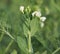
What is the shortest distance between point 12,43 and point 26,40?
0.42 metres

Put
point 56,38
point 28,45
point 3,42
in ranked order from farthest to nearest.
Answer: point 3,42 → point 56,38 → point 28,45

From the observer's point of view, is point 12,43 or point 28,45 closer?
point 28,45

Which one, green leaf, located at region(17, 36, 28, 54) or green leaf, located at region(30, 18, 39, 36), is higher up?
green leaf, located at region(30, 18, 39, 36)

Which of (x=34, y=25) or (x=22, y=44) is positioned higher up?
(x=34, y=25)

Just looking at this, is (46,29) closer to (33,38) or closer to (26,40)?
(33,38)

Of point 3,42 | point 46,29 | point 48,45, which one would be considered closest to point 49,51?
point 48,45

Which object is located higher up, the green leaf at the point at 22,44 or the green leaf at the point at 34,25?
the green leaf at the point at 34,25

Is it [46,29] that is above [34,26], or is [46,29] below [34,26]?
below

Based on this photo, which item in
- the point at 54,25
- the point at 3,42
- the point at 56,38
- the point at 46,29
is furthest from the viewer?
the point at 54,25

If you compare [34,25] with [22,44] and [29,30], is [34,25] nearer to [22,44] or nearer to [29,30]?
[29,30]

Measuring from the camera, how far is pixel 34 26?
3115 millimetres

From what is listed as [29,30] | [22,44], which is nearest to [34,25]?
[29,30]

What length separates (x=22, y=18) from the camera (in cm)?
320

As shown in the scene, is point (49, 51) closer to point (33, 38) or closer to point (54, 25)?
point (33, 38)
